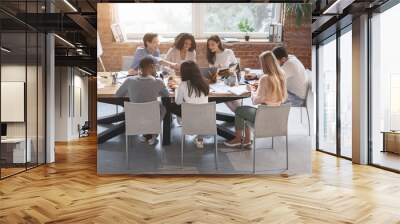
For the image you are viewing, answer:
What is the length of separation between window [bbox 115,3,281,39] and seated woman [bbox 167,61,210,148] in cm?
56

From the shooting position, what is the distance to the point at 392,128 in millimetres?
6727

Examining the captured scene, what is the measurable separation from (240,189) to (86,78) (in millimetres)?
14212

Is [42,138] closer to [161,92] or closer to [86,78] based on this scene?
[161,92]

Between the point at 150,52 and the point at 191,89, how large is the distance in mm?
Result: 866

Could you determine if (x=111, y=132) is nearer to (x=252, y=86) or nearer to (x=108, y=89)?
(x=108, y=89)

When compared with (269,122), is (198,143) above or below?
below

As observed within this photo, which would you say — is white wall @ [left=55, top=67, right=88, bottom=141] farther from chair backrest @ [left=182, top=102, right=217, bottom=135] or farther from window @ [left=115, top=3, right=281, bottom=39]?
chair backrest @ [left=182, top=102, right=217, bottom=135]

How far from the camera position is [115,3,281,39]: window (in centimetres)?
626

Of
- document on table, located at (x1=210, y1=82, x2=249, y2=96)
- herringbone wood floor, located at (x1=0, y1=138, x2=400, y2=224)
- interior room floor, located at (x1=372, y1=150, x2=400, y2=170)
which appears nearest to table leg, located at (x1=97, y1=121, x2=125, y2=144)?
herringbone wood floor, located at (x1=0, y1=138, x2=400, y2=224)

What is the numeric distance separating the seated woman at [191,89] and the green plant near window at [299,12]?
171 centimetres

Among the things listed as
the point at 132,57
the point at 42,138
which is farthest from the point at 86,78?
the point at 132,57

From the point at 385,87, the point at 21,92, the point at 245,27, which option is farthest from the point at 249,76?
the point at 21,92

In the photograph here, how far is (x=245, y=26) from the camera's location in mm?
6273

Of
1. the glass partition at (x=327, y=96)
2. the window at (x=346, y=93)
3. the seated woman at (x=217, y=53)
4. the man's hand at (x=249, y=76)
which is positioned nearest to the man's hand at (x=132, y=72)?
the seated woman at (x=217, y=53)
